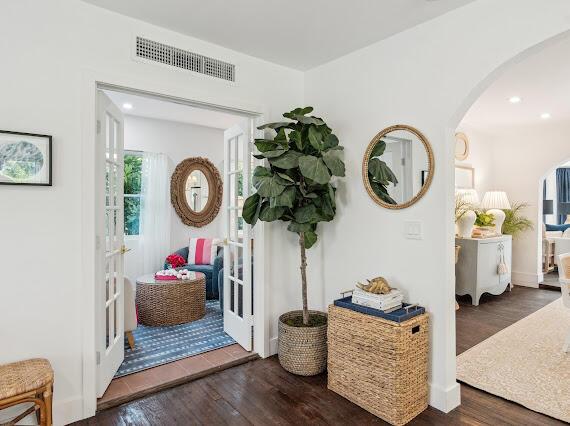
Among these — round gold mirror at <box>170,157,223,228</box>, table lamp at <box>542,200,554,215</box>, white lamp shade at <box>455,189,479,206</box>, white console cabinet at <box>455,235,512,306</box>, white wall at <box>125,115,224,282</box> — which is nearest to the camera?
white console cabinet at <box>455,235,512,306</box>

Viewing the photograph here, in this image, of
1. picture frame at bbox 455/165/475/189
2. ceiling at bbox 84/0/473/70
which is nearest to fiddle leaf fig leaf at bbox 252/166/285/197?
ceiling at bbox 84/0/473/70

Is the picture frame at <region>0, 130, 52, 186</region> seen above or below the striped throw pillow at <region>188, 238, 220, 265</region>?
above

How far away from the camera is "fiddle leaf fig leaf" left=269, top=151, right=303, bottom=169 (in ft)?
8.44

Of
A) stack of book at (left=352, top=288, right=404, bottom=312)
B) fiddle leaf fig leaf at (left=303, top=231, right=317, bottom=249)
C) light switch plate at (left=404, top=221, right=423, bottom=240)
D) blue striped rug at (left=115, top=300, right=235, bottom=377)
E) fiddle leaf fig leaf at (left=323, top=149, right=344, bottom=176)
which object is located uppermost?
fiddle leaf fig leaf at (left=323, top=149, right=344, bottom=176)

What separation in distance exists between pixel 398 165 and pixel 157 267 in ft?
13.0

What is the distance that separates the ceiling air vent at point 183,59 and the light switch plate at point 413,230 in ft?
5.86

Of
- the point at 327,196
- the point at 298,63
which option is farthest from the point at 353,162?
the point at 298,63

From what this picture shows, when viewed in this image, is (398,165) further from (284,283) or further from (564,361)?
(564,361)

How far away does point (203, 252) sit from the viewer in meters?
5.20

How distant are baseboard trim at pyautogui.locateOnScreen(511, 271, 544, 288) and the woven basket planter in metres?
4.67

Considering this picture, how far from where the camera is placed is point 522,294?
5285 mm

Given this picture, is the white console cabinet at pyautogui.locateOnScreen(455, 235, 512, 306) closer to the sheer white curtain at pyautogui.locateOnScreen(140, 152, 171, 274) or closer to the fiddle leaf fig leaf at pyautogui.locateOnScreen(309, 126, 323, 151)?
the fiddle leaf fig leaf at pyautogui.locateOnScreen(309, 126, 323, 151)

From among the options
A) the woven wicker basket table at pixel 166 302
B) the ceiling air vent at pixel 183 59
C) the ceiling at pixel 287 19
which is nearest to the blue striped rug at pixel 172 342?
the woven wicker basket table at pixel 166 302

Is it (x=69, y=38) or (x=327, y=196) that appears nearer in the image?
(x=69, y=38)
